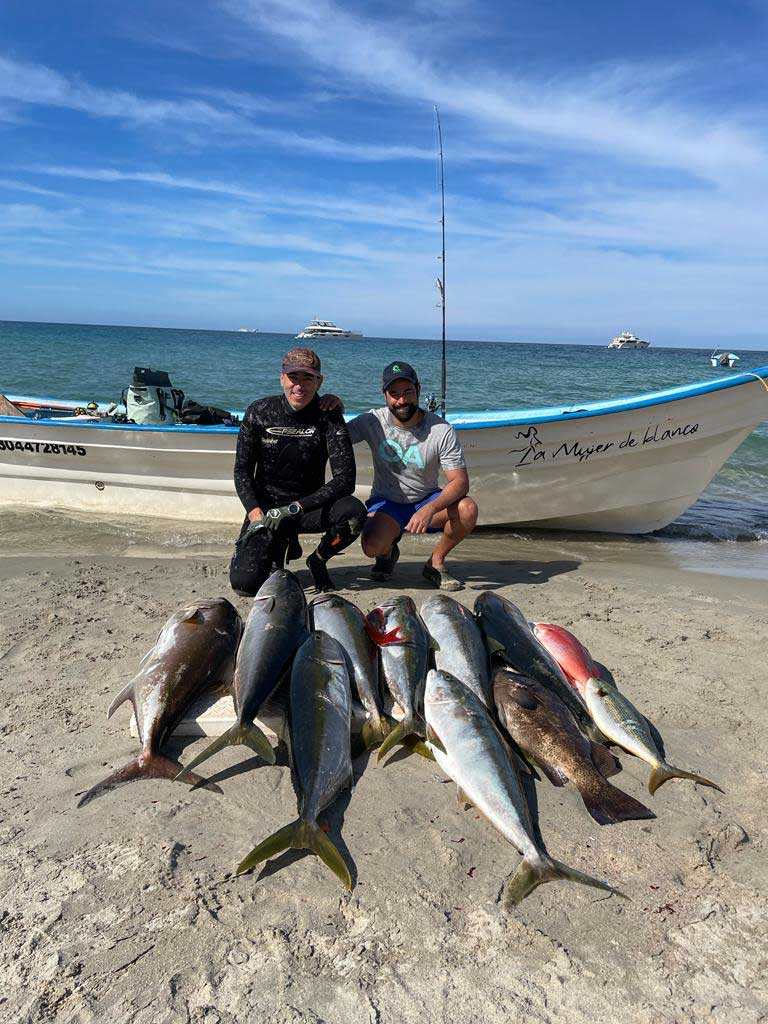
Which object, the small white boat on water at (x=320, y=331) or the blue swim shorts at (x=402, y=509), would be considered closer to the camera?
the blue swim shorts at (x=402, y=509)

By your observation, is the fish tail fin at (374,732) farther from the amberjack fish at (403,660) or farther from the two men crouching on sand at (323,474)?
the two men crouching on sand at (323,474)

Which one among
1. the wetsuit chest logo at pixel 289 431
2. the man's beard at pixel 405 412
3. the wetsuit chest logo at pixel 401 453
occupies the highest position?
the man's beard at pixel 405 412

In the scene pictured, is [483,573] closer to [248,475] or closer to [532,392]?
[248,475]

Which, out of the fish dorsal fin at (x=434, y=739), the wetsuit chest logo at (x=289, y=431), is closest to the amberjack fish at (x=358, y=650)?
the fish dorsal fin at (x=434, y=739)

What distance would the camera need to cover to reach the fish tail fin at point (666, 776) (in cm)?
278

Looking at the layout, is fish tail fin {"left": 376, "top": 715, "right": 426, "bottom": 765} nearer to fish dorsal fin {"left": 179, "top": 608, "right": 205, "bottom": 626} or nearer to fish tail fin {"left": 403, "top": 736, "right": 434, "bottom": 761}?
fish tail fin {"left": 403, "top": 736, "right": 434, "bottom": 761}

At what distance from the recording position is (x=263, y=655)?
318 cm

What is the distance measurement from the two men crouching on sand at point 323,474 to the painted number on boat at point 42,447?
3.07m

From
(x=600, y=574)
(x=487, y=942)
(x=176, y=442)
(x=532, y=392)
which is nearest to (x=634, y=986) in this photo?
(x=487, y=942)

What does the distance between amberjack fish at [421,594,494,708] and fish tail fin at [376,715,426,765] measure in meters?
0.35

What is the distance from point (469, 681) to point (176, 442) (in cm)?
471

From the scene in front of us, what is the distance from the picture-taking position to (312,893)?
2.20 metres

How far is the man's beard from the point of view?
4961 millimetres

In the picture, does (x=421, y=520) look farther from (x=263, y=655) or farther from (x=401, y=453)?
(x=263, y=655)
